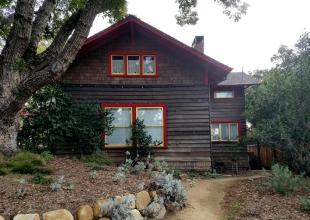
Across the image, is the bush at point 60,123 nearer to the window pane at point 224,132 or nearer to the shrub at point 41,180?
the shrub at point 41,180

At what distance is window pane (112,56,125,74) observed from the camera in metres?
14.4

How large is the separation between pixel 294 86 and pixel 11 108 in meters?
8.91

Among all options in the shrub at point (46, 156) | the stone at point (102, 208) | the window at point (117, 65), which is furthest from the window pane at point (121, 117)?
the stone at point (102, 208)

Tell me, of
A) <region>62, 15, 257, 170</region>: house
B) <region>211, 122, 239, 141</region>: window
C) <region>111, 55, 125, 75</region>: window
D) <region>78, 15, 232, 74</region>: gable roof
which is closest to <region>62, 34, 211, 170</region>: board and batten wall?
<region>62, 15, 257, 170</region>: house

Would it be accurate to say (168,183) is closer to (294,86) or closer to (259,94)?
(294,86)

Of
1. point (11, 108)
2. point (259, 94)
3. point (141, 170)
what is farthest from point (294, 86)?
point (11, 108)

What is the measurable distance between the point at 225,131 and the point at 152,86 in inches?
337

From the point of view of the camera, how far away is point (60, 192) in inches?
278

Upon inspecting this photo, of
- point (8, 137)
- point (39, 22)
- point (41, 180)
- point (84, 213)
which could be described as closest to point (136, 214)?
point (84, 213)

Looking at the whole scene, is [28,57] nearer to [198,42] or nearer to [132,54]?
[132,54]

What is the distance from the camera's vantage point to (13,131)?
9.98 metres

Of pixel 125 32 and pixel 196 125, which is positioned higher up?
pixel 125 32

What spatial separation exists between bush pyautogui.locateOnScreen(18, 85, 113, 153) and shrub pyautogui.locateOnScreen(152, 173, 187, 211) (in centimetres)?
533

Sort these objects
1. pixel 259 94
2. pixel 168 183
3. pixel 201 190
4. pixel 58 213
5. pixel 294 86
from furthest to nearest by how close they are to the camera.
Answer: pixel 259 94, pixel 294 86, pixel 201 190, pixel 168 183, pixel 58 213
